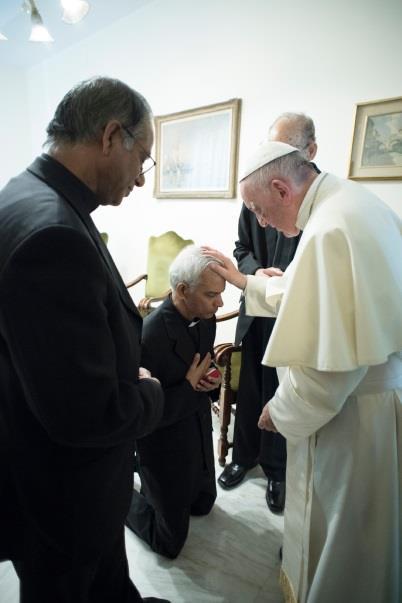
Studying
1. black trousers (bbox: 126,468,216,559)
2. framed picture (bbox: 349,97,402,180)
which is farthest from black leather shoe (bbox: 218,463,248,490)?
framed picture (bbox: 349,97,402,180)

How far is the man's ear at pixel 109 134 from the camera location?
81cm

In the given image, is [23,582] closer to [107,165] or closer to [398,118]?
[107,165]

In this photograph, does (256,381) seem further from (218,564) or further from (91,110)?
(91,110)

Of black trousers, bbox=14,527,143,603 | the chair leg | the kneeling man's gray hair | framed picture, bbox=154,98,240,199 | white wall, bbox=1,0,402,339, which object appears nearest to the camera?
black trousers, bbox=14,527,143,603

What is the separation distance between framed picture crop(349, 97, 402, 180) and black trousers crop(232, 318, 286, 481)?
3.99 ft

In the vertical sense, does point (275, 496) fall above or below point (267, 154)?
below

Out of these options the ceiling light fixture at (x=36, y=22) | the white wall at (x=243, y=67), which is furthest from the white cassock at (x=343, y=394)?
the ceiling light fixture at (x=36, y=22)

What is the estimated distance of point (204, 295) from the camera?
1.60m

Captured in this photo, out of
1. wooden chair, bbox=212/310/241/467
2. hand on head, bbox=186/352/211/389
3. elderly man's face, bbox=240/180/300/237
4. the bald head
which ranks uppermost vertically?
the bald head

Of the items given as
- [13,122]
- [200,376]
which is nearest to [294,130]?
[200,376]

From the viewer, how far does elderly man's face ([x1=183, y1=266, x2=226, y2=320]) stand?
158 cm

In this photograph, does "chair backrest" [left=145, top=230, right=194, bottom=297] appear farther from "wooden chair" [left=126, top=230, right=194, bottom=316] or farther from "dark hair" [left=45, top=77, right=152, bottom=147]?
"dark hair" [left=45, top=77, right=152, bottom=147]

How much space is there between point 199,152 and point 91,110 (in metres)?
2.56

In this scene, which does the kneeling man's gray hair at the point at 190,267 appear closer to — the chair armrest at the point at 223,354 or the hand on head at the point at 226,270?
the hand on head at the point at 226,270
